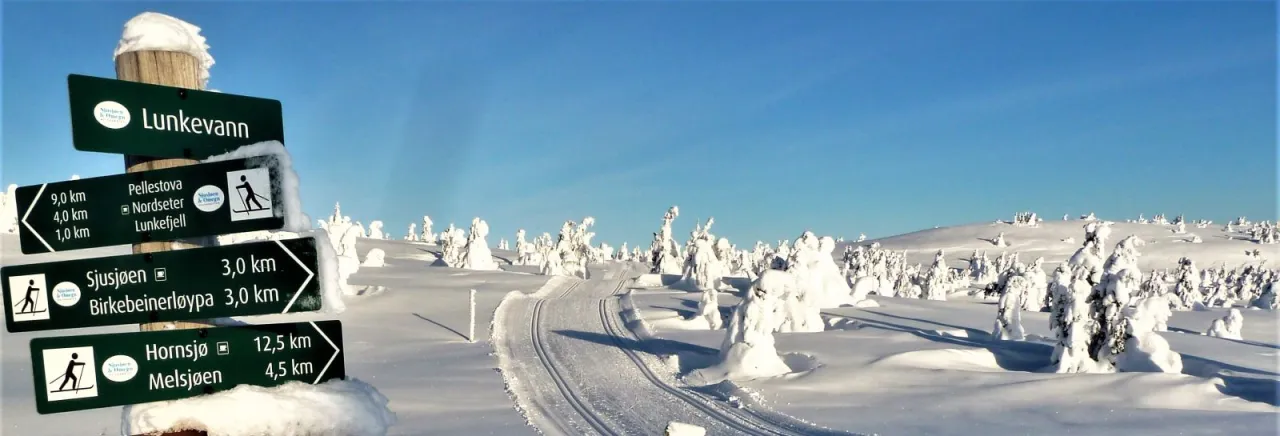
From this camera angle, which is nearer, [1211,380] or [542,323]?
[1211,380]

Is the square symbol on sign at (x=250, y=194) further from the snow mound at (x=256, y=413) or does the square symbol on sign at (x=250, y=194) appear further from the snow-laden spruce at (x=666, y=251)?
the snow-laden spruce at (x=666, y=251)

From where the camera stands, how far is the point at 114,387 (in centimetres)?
340

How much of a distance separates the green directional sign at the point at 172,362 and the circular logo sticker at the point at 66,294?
176 mm

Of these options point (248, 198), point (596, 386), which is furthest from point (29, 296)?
point (596, 386)

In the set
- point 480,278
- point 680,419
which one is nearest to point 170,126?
point 680,419

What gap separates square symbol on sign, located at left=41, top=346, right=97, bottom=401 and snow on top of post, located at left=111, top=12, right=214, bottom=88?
150 centimetres

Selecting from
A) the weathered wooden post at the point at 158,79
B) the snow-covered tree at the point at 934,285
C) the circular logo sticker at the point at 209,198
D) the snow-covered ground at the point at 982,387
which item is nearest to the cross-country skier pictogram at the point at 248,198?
the circular logo sticker at the point at 209,198

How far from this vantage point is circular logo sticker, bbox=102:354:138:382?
11.1ft

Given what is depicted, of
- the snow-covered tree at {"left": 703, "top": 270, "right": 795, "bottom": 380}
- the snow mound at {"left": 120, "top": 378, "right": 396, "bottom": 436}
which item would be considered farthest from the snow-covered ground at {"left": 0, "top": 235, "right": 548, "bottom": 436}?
the snow-covered tree at {"left": 703, "top": 270, "right": 795, "bottom": 380}

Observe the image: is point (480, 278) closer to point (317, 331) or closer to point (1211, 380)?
point (1211, 380)

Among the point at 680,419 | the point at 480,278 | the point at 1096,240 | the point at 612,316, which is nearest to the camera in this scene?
the point at 680,419

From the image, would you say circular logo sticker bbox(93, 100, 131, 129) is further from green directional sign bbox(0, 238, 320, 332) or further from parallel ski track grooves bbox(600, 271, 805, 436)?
parallel ski track grooves bbox(600, 271, 805, 436)

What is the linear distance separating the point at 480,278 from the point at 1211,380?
43.9 meters

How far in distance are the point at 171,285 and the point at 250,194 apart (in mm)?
617
